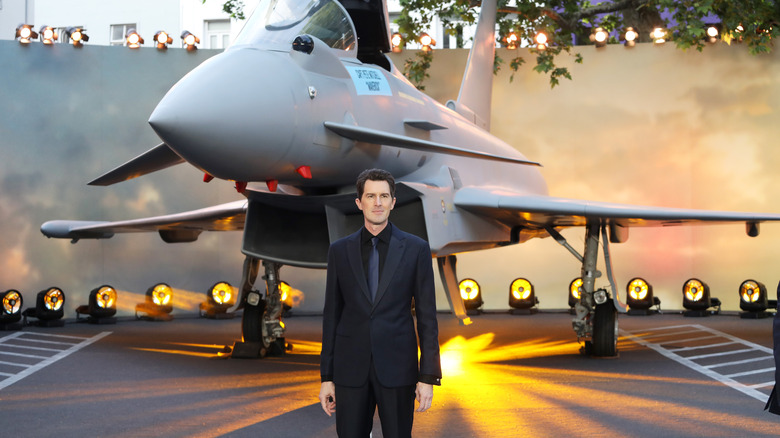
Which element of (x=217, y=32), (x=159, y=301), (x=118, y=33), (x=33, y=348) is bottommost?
(x=33, y=348)

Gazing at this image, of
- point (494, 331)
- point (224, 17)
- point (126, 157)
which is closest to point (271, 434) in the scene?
point (494, 331)

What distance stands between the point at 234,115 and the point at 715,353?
5983 mm

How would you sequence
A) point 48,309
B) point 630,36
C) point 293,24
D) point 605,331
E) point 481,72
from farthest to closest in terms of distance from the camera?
point 630,36
point 48,309
point 481,72
point 605,331
point 293,24

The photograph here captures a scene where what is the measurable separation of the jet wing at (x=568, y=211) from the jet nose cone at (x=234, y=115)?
2300mm

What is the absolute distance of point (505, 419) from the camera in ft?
16.8

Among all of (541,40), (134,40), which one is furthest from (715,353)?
(134,40)

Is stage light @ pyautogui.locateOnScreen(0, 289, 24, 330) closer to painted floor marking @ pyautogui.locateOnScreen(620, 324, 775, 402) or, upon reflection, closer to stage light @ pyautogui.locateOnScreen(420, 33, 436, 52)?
stage light @ pyautogui.locateOnScreen(420, 33, 436, 52)

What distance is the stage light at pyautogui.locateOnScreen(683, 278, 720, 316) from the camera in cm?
1235

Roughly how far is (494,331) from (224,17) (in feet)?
46.7

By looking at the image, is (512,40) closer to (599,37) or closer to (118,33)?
(599,37)

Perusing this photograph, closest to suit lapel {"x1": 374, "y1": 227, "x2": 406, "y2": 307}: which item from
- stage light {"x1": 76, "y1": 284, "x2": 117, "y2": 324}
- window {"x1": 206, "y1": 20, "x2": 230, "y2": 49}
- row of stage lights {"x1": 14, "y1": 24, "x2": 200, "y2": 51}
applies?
stage light {"x1": 76, "y1": 284, "x2": 117, "y2": 324}

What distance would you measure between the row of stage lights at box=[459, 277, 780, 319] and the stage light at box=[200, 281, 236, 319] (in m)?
3.73

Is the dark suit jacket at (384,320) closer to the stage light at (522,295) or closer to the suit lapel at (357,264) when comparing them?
the suit lapel at (357,264)

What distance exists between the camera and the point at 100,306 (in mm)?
11867
